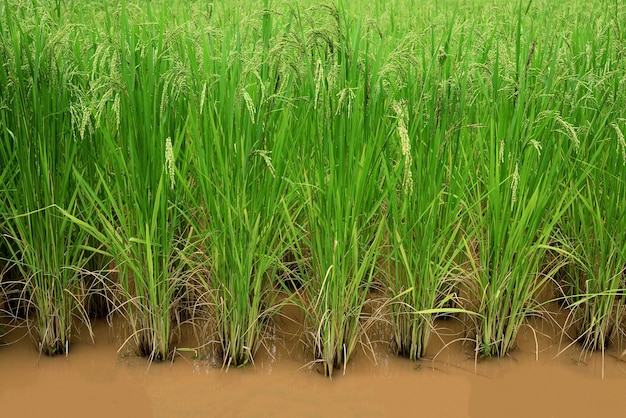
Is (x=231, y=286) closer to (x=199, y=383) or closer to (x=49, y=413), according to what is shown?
(x=199, y=383)

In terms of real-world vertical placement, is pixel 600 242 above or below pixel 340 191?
below

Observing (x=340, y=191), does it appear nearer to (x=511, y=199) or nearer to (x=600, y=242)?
(x=511, y=199)

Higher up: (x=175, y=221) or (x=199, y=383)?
(x=175, y=221)

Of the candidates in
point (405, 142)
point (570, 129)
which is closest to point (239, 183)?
point (405, 142)

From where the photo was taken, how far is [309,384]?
2389mm

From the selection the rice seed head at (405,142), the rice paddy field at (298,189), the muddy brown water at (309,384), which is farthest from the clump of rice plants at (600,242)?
the rice seed head at (405,142)

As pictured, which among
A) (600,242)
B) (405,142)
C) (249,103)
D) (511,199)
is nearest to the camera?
(405,142)

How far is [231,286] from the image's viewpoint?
2.37 m

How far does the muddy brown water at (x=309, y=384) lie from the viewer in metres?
2.29

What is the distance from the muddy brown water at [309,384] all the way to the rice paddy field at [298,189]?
55 millimetres

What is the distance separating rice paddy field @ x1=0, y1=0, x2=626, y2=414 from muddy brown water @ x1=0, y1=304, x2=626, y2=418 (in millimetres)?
55

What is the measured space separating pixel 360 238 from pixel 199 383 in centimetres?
75

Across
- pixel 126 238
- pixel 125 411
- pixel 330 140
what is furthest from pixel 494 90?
pixel 125 411

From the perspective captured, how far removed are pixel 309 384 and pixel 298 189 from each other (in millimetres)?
688
